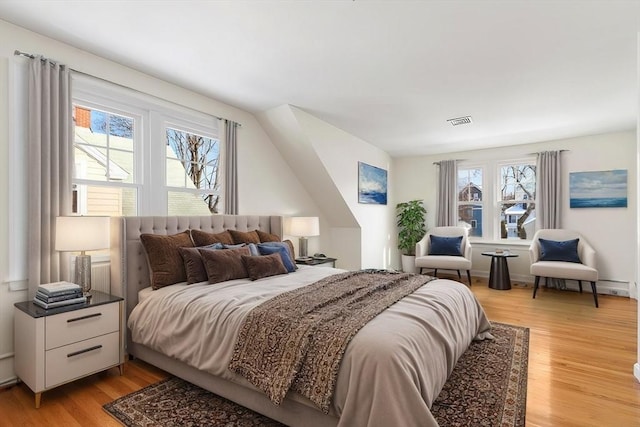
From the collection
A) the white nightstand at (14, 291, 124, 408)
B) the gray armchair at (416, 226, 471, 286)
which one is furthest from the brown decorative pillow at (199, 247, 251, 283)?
the gray armchair at (416, 226, 471, 286)

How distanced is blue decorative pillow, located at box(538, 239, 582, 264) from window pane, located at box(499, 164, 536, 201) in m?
1.04

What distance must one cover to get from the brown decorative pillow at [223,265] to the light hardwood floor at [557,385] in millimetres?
809

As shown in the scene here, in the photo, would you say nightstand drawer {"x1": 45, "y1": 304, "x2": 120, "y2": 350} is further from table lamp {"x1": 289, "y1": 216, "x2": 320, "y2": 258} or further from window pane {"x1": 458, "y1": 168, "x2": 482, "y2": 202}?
window pane {"x1": 458, "y1": 168, "x2": 482, "y2": 202}

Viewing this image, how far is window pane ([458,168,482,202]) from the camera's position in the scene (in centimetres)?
595

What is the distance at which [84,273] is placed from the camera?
95.2 inches

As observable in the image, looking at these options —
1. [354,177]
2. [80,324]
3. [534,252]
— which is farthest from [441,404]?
[534,252]

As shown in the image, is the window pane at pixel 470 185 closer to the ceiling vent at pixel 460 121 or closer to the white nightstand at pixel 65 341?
the ceiling vent at pixel 460 121

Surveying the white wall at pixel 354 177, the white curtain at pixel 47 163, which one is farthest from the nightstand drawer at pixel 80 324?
the white wall at pixel 354 177

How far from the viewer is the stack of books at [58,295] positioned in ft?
6.84

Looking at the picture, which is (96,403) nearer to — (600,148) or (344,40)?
(344,40)

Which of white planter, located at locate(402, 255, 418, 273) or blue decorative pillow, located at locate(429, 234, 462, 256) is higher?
blue decorative pillow, located at locate(429, 234, 462, 256)

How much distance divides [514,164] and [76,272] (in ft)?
20.4

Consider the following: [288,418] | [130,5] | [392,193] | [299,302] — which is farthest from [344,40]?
[392,193]

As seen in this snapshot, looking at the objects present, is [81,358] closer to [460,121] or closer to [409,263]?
[460,121]
